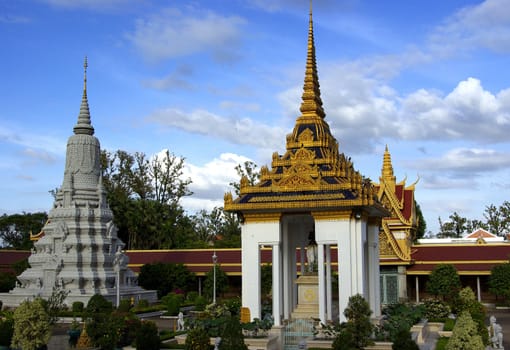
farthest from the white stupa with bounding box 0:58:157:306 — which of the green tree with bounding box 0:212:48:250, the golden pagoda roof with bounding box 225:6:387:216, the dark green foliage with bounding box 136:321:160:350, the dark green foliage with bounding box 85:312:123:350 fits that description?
the green tree with bounding box 0:212:48:250

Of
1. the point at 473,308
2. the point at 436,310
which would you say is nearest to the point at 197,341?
the point at 473,308

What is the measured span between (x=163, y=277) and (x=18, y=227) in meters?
32.2

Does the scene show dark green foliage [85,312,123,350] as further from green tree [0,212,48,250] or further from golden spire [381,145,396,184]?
green tree [0,212,48,250]

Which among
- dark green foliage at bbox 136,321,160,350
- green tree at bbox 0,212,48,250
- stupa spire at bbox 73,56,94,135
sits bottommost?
dark green foliage at bbox 136,321,160,350

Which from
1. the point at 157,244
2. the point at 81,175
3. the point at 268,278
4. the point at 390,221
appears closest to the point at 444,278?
the point at 390,221

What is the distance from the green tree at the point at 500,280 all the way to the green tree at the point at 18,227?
47900mm

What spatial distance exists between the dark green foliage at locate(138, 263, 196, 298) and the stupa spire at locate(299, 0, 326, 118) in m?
22.7

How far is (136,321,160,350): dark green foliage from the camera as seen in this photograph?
18141 millimetres

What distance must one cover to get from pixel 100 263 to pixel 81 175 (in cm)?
621

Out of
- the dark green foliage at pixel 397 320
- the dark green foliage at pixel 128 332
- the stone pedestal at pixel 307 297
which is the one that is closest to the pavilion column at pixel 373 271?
the dark green foliage at pixel 397 320

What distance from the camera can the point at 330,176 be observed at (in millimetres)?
21297

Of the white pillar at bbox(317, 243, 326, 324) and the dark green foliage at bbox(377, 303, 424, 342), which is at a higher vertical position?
the white pillar at bbox(317, 243, 326, 324)

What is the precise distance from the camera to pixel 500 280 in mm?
37219

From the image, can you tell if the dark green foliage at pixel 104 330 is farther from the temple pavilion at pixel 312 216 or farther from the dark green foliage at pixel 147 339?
the temple pavilion at pixel 312 216
